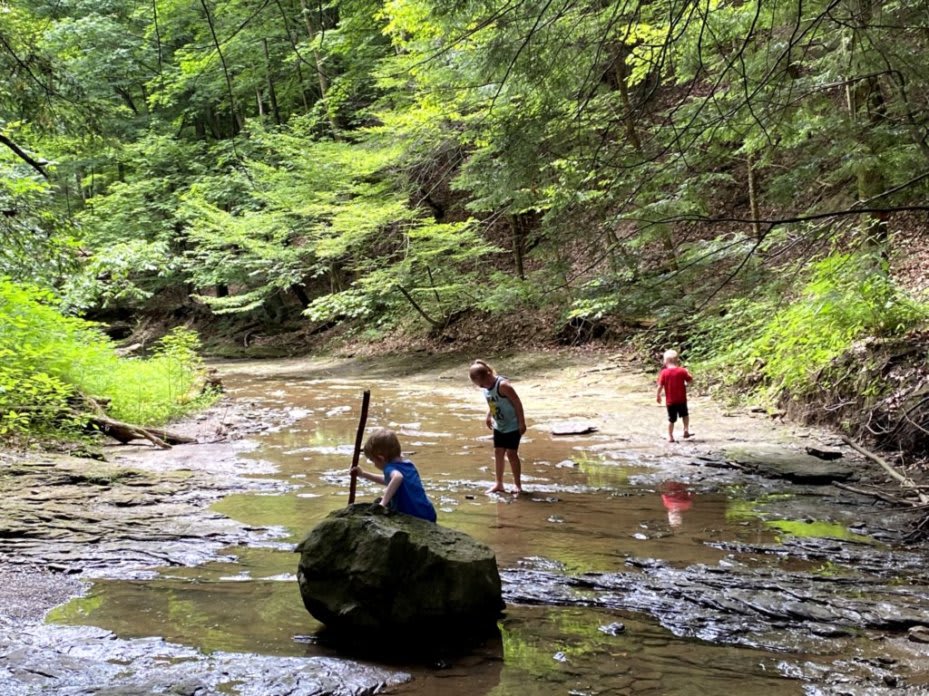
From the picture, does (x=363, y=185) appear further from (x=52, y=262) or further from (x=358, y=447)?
(x=358, y=447)

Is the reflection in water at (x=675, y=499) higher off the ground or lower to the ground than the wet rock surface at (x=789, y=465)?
higher

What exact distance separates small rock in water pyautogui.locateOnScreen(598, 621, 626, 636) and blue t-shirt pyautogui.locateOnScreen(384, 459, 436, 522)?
4.35 ft

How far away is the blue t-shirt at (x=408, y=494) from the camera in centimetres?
471

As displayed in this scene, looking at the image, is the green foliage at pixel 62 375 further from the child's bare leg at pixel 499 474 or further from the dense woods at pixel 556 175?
the child's bare leg at pixel 499 474

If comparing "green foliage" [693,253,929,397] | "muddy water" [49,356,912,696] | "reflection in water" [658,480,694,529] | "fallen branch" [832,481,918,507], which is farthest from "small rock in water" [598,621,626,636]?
"green foliage" [693,253,929,397]

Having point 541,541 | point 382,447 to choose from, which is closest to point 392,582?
point 382,447

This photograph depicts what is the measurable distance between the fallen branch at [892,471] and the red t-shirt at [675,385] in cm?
212

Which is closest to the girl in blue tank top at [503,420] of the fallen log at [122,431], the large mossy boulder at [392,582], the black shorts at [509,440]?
the black shorts at [509,440]

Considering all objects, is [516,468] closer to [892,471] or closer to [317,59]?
[892,471]

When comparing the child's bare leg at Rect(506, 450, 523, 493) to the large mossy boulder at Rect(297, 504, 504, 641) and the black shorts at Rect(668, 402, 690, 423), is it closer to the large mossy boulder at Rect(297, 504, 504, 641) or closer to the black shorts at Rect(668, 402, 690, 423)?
the black shorts at Rect(668, 402, 690, 423)

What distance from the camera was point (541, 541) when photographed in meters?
6.01

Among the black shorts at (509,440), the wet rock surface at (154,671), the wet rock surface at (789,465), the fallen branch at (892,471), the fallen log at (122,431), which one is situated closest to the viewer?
the wet rock surface at (154,671)

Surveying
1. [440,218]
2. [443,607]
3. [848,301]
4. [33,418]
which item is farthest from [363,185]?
[443,607]

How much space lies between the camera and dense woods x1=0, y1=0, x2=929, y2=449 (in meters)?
5.67
